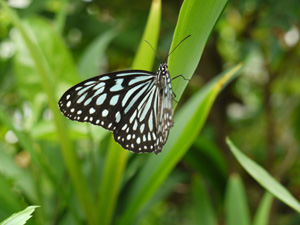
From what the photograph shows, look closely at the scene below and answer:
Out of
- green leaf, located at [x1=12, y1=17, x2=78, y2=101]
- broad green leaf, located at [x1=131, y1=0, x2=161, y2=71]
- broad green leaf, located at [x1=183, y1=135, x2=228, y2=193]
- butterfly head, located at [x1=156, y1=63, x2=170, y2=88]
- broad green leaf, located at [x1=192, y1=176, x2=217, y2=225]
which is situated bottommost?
broad green leaf, located at [x1=192, y1=176, x2=217, y2=225]

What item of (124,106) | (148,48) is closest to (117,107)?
(124,106)

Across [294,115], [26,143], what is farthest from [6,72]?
[294,115]

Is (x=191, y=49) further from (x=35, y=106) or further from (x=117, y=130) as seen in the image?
(x=35, y=106)

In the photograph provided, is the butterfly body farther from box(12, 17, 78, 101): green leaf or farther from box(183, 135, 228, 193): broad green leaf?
box(183, 135, 228, 193): broad green leaf

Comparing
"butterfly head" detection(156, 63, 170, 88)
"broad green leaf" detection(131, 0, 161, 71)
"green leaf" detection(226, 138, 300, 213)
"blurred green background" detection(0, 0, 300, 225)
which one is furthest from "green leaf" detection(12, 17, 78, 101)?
"green leaf" detection(226, 138, 300, 213)

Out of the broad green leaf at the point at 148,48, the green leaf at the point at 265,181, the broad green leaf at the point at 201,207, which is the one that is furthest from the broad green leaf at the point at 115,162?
the broad green leaf at the point at 201,207

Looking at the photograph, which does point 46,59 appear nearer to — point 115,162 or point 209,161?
point 115,162

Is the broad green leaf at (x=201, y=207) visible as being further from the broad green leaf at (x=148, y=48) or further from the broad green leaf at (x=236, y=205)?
the broad green leaf at (x=148, y=48)
